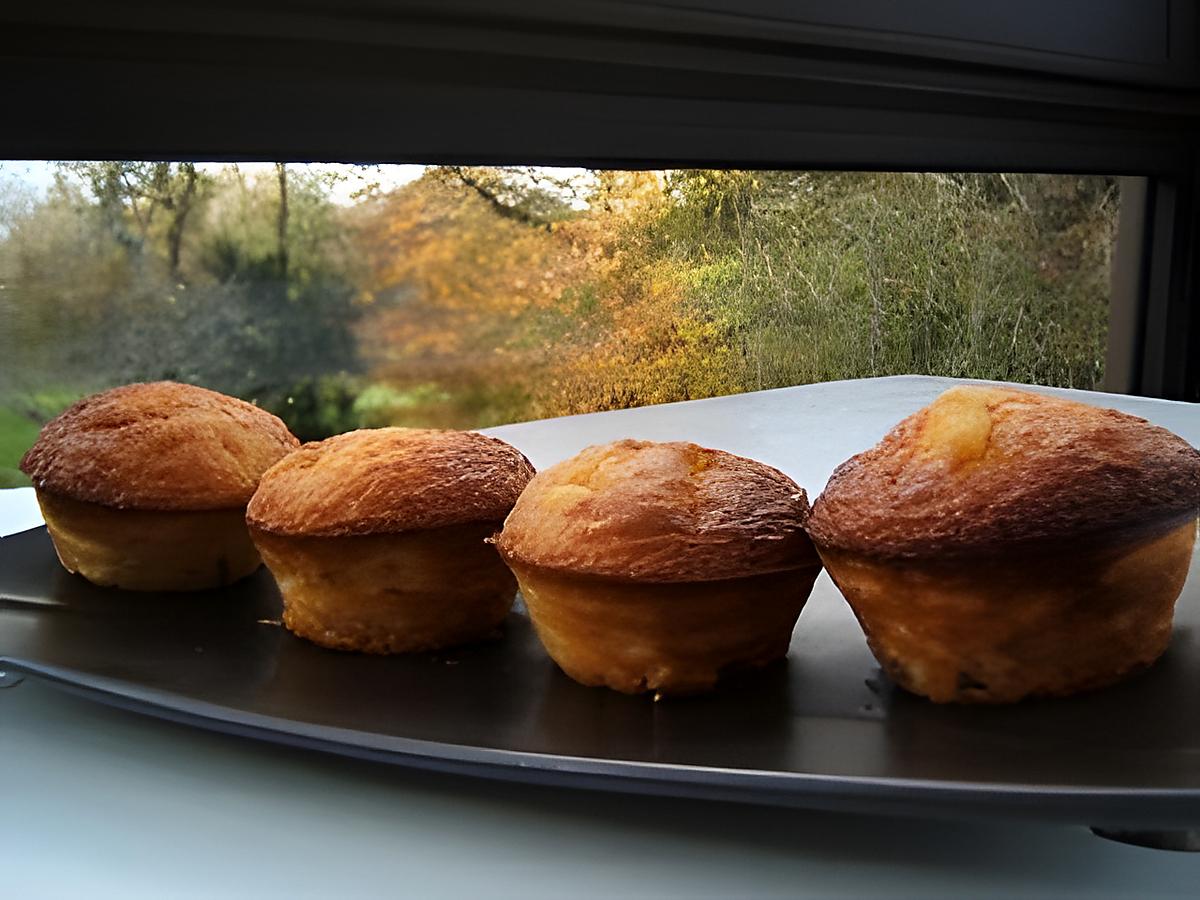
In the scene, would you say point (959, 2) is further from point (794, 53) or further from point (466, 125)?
point (466, 125)

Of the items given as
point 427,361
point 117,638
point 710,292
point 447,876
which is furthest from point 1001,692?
point 427,361

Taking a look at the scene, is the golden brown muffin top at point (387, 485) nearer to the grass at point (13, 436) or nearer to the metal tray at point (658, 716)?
the metal tray at point (658, 716)

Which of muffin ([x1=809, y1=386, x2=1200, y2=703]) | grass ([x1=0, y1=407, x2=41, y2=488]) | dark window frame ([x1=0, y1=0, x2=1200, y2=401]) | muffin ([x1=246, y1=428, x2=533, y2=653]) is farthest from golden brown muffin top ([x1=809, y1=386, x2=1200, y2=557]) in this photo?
grass ([x1=0, y1=407, x2=41, y2=488])

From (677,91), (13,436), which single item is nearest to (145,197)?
(13,436)

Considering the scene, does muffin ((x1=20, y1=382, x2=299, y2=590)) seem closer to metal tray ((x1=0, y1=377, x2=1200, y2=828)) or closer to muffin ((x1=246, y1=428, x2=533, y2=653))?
metal tray ((x1=0, y1=377, x2=1200, y2=828))

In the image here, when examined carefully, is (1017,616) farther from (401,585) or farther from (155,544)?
(155,544)
